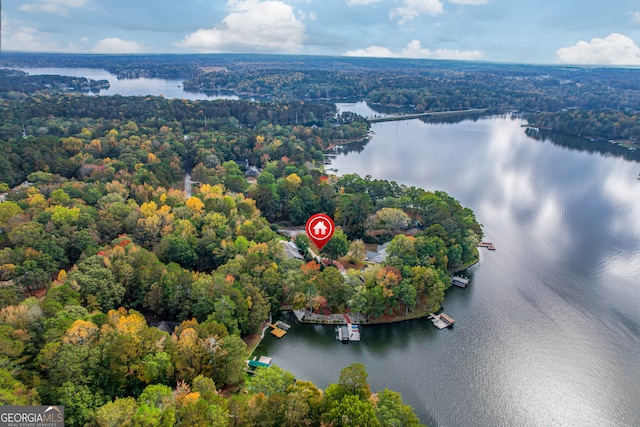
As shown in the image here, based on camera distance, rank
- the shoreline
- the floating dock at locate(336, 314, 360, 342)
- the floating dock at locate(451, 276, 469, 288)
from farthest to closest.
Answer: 1. the floating dock at locate(451, 276, 469, 288)
2. the shoreline
3. the floating dock at locate(336, 314, 360, 342)

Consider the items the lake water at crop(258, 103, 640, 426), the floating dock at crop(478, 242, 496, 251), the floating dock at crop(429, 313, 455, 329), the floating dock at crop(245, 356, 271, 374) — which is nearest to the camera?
the lake water at crop(258, 103, 640, 426)

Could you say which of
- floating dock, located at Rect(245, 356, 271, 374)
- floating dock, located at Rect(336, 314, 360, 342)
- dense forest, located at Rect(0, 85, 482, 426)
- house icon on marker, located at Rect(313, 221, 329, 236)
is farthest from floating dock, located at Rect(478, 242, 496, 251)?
floating dock, located at Rect(245, 356, 271, 374)

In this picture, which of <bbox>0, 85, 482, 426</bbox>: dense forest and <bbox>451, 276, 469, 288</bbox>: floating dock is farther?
<bbox>451, 276, 469, 288</bbox>: floating dock

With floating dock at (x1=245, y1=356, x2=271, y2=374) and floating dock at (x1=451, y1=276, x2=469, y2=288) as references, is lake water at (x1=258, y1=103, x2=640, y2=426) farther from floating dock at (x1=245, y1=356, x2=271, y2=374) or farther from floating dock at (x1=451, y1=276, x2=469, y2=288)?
floating dock at (x1=245, y1=356, x2=271, y2=374)

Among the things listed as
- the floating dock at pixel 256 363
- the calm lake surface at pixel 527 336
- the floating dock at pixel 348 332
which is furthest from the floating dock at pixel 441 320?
the floating dock at pixel 256 363

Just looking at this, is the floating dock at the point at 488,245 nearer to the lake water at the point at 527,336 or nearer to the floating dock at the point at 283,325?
the lake water at the point at 527,336

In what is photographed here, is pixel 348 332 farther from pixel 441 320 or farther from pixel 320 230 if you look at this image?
pixel 320 230
